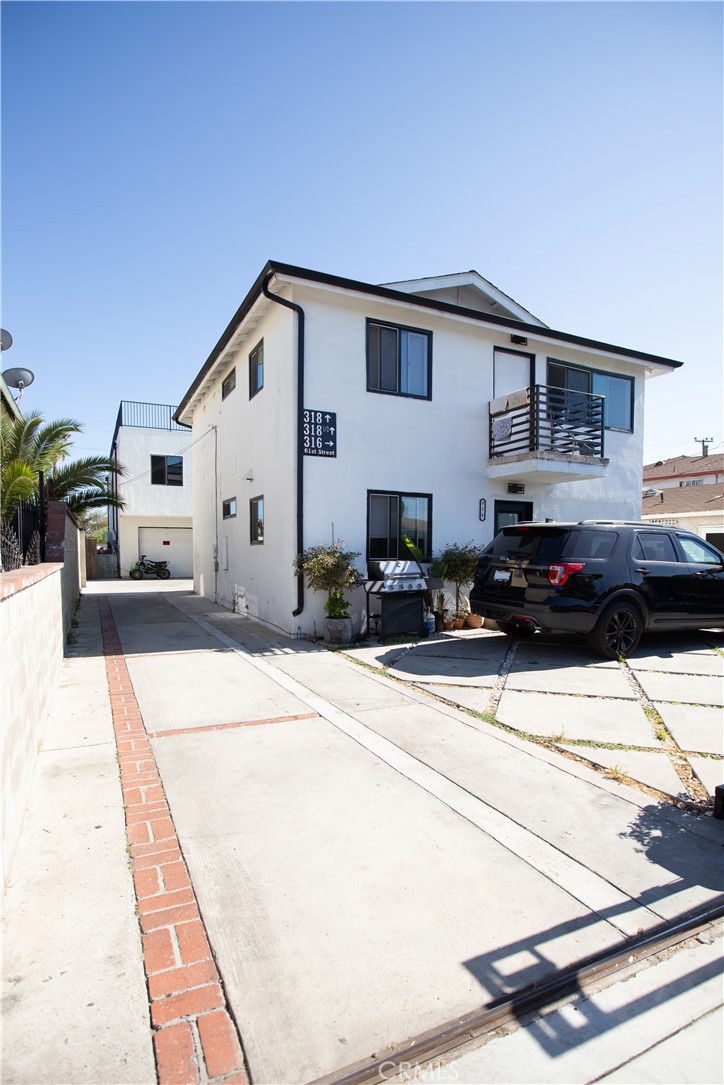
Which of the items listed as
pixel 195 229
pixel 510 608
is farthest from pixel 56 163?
pixel 510 608

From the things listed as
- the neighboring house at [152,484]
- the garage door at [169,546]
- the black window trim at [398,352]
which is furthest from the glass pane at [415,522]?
the garage door at [169,546]

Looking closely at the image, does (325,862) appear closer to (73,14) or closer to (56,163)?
(73,14)

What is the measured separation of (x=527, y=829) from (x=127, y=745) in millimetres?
2943

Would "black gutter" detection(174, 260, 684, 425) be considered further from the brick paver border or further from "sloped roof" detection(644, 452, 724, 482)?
"sloped roof" detection(644, 452, 724, 482)

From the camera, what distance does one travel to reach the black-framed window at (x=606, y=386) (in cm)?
1186

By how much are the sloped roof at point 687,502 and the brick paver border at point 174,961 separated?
24.7 m

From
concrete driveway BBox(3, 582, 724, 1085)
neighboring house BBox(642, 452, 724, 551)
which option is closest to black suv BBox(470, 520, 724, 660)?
concrete driveway BBox(3, 582, 724, 1085)

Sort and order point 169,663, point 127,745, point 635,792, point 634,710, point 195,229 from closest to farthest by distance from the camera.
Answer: point 635,792, point 127,745, point 634,710, point 169,663, point 195,229

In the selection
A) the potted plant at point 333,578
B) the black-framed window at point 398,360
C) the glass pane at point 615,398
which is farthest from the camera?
the glass pane at point 615,398

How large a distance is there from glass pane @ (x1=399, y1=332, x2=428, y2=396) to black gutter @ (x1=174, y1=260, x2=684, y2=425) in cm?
61

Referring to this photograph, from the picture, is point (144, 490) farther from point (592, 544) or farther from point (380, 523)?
point (592, 544)

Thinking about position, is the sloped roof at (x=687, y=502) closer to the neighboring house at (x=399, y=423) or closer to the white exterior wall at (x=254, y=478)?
the neighboring house at (x=399, y=423)

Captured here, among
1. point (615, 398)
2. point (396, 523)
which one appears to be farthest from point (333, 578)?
point (615, 398)

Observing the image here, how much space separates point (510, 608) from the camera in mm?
7078
